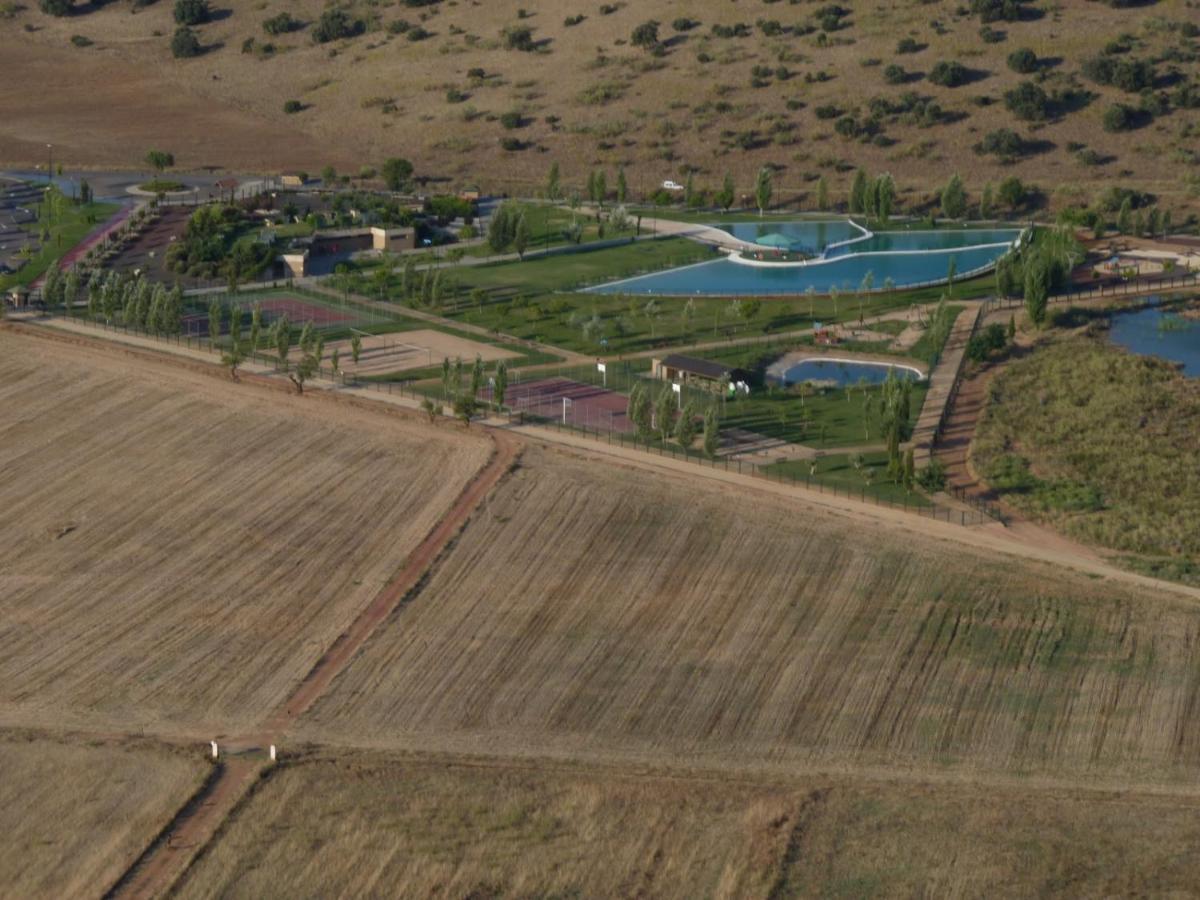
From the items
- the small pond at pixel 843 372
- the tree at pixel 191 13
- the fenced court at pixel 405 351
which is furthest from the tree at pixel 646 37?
the small pond at pixel 843 372

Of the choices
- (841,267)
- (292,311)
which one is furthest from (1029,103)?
(292,311)

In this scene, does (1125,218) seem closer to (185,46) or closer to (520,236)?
Answer: (520,236)

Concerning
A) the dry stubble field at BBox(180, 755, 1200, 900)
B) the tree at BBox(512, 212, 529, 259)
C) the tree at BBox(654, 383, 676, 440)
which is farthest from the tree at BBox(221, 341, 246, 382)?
the dry stubble field at BBox(180, 755, 1200, 900)

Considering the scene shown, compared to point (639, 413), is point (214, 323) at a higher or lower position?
higher

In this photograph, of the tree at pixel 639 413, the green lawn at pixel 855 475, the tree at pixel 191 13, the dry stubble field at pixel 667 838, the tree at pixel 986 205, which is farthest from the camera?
the tree at pixel 191 13

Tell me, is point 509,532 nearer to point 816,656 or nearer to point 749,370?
point 816,656

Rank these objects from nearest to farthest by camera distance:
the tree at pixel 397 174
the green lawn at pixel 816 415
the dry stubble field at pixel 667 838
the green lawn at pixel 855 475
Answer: the dry stubble field at pixel 667 838 → the green lawn at pixel 855 475 → the green lawn at pixel 816 415 → the tree at pixel 397 174

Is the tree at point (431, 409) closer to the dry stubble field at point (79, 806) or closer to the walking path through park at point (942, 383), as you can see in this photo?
the walking path through park at point (942, 383)
